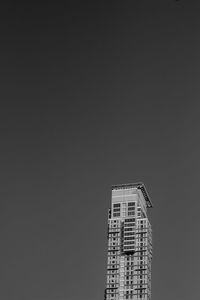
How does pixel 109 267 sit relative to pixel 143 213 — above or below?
below

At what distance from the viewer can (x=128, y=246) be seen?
178m

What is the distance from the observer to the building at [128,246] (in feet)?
568

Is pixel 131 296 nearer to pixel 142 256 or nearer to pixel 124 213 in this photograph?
pixel 142 256

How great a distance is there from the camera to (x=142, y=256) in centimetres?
17750

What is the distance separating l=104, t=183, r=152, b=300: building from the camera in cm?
17300

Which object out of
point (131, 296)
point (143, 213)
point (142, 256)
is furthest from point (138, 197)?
point (131, 296)

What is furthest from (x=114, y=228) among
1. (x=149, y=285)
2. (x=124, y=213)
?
(x=149, y=285)

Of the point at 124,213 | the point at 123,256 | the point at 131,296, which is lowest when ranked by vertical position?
the point at 131,296

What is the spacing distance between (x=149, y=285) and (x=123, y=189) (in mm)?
29786

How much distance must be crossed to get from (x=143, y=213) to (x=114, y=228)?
1088cm

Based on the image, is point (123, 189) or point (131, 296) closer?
point (131, 296)

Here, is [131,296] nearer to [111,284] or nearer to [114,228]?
[111,284]

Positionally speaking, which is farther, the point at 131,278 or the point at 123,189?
the point at 123,189

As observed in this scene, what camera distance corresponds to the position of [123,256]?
584 feet
